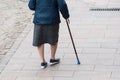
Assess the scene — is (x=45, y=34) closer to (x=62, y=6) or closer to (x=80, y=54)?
(x=62, y=6)

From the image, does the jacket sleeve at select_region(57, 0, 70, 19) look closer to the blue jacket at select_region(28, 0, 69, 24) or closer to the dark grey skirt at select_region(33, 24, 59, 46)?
the blue jacket at select_region(28, 0, 69, 24)

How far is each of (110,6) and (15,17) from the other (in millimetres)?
2515

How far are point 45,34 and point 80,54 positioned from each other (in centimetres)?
104

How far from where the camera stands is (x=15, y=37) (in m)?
9.48

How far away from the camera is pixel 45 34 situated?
7.50 m

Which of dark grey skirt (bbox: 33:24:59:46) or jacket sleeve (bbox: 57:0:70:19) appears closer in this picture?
jacket sleeve (bbox: 57:0:70:19)

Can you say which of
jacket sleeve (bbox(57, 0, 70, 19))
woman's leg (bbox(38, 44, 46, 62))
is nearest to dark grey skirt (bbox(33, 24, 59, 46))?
woman's leg (bbox(38, 44, 46, 62))

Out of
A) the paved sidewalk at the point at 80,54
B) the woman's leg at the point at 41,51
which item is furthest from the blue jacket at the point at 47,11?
the paved sidewalk at the point at 80,54

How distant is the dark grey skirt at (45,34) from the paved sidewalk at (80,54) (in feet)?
1.76

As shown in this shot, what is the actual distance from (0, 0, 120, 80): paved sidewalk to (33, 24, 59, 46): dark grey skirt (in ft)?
1.76

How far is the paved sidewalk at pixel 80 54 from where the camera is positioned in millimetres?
7422

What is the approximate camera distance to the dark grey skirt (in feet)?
24.3

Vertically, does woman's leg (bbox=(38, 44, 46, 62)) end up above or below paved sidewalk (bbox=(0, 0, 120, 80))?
above

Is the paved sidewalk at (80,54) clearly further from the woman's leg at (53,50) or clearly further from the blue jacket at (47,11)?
the blue jacket at (47,11)
